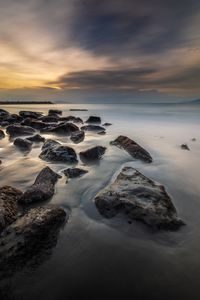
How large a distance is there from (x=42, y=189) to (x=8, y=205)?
2.33 feet

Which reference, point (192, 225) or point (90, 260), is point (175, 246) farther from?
point (90, 260)

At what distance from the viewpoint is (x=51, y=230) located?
2.92 metres

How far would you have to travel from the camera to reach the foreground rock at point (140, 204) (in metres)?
3.19

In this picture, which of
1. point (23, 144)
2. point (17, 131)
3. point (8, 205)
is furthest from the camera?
point (17, 131)

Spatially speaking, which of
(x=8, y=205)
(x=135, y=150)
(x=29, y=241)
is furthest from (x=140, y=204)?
(x=135, y=150)

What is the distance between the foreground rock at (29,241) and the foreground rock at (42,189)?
24.4 inches

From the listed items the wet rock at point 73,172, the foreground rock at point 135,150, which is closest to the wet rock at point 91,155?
the foreground rock at point 135,150

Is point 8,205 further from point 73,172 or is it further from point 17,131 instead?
point 17,131

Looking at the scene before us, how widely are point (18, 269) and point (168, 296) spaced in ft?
4.76

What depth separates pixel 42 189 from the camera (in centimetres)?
395

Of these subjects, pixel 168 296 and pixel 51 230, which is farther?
pixel 51 230

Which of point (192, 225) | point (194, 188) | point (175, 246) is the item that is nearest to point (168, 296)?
point (175, 246)

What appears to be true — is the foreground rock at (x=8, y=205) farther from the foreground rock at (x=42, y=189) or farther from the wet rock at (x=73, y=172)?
the wet rock at (x=73, y=172)

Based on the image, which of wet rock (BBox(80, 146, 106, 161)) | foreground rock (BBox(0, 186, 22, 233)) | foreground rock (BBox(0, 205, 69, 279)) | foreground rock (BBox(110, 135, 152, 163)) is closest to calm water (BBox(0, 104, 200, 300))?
foreground rock (BBox(0, 205, 69, 279))
